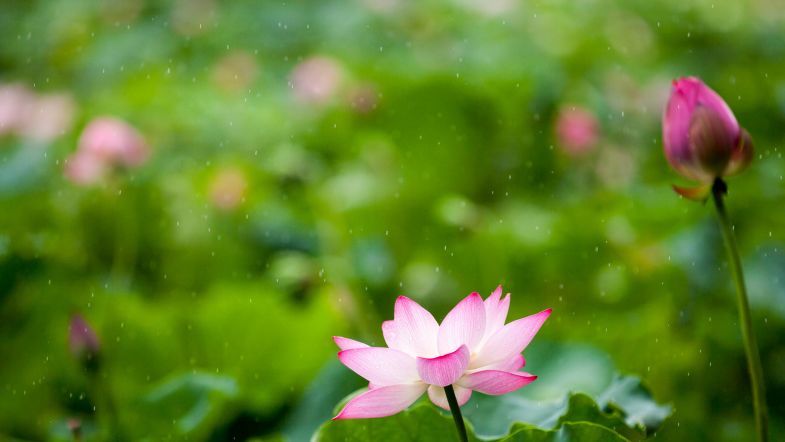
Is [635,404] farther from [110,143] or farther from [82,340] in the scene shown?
[110,143]

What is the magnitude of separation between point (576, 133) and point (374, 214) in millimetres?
381

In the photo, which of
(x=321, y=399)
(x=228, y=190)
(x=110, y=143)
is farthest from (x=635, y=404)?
(x=228, y=190)

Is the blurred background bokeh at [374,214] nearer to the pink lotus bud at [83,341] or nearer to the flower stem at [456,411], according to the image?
the pink lotus bud at [83,341]

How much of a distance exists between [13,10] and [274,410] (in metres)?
2.88

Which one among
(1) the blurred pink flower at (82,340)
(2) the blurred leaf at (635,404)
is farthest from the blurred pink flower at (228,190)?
(2) the blurred leaf at (635,404)

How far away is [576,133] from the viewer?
Answer: 141 centimetres

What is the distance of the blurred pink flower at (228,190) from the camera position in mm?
1361

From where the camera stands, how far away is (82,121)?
5.27ft

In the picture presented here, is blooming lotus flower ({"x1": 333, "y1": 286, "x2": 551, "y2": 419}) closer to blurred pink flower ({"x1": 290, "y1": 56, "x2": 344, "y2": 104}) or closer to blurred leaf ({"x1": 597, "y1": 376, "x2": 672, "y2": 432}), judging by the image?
blurred leaf ({"x1": 597, "y1": 376, "x2": 672, "y2": 432})

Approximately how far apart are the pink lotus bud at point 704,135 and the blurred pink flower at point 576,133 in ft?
3.00

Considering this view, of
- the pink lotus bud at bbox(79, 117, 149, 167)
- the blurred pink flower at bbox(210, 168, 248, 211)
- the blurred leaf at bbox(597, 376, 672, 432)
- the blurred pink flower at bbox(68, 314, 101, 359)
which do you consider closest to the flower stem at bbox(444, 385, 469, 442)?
the blurred leaf at bbox(597, 376, 672, 432)

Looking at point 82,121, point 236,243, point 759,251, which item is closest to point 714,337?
point 759,251

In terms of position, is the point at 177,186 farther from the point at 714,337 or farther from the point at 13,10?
the point at 13,10

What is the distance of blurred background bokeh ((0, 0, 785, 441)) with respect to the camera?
2.90ft
